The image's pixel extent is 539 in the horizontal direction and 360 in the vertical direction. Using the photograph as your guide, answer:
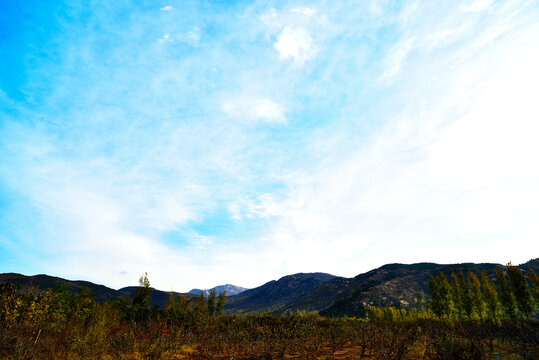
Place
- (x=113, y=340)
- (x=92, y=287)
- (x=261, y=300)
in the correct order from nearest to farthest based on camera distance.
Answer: (x=113, y=340) → (x=92, y=287) → (x=261, y=300)

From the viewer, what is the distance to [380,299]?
78.0 m

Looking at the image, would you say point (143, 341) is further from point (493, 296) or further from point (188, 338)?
point (493, 296)

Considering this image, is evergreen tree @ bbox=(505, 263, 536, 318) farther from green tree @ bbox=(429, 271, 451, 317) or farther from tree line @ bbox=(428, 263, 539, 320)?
green tree @ bbox=(429, 271, 451, 317)

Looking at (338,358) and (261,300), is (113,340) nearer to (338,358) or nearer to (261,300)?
(338,358)

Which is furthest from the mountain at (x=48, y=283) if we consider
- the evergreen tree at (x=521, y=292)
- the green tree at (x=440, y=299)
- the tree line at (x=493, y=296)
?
the tree line at (x=493, y=296)

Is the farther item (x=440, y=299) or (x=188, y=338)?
(x=440, y=299)

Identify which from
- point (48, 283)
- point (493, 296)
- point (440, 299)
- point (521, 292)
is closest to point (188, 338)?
point (521, 292)

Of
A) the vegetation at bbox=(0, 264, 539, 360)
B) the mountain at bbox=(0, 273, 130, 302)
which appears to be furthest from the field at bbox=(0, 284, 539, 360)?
the mountain at bbox=(0, 273, 130, 302)

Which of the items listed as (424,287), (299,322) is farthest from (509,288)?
(424,287)

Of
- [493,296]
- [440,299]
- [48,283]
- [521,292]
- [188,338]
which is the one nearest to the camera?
[188,338]

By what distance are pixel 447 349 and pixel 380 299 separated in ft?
274

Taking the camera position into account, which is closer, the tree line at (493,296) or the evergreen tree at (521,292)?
the evergreen tree at (521,292)

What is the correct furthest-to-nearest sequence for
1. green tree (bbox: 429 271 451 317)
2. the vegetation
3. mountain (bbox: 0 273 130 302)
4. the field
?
1. mountain (bbox: 0 273 130 302)
2. green tree (bbox: 429 271 451 317)
3. the vegetation
4. the field

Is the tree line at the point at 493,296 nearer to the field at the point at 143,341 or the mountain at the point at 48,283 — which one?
the field at the point at 143,341
